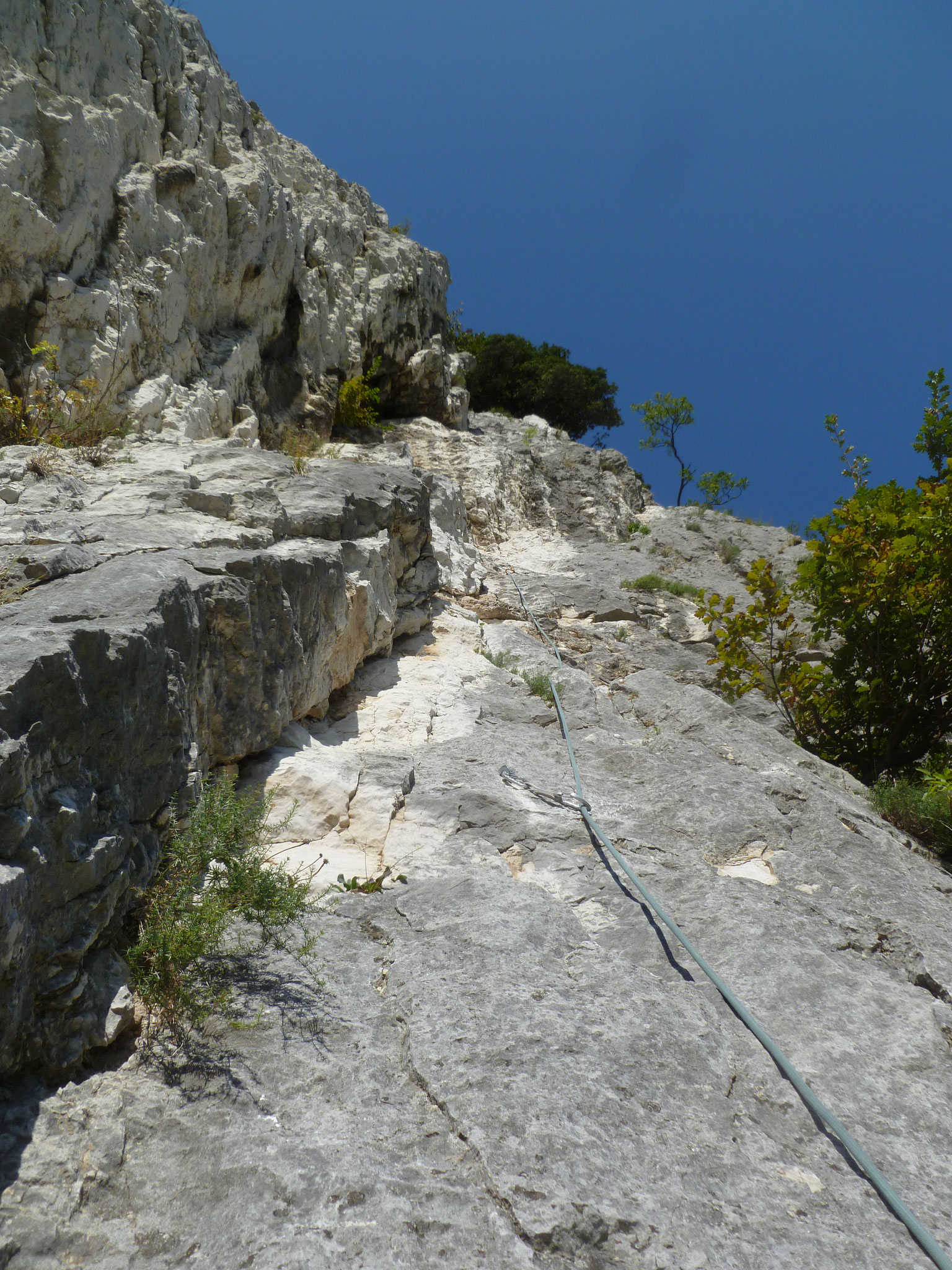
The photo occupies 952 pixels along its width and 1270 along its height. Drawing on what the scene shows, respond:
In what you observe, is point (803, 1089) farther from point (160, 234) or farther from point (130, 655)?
point (160, 234)

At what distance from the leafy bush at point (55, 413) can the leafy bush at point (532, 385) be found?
18.8 metres

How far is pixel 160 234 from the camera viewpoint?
8.52 meters

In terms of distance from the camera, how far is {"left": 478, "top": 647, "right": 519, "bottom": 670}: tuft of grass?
7777 millimetres

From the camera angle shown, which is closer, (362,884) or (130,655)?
(130,655)

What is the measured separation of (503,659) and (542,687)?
2.62 ft

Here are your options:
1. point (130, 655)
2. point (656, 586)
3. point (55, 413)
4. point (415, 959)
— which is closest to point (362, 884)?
point (415, 959)

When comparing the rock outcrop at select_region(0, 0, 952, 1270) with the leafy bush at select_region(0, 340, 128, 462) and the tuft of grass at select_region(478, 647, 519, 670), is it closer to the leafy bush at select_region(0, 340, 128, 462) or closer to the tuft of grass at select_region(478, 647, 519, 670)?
the tuft of grass at select_region(478, 647, 519, 670)

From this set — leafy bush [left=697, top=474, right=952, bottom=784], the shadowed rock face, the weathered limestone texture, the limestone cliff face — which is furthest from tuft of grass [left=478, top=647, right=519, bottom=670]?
the limestone cliff face

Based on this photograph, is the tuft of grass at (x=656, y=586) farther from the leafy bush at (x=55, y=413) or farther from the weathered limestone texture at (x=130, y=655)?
the leafy bush at (x=55, y=413)

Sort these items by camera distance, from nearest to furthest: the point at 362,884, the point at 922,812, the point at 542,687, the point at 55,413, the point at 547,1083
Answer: the point at 547,1083 < the point at 362,884 < the point at 55,413 < the point at 922,812 < the point at 542,687

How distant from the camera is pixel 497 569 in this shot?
1179 cm

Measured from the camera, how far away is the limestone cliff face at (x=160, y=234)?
682cm

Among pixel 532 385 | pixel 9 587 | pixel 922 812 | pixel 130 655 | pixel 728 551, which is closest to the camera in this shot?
pixel 130 655

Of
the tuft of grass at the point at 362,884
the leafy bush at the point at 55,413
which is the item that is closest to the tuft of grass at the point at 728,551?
the leafy bush at the point at 55,413
